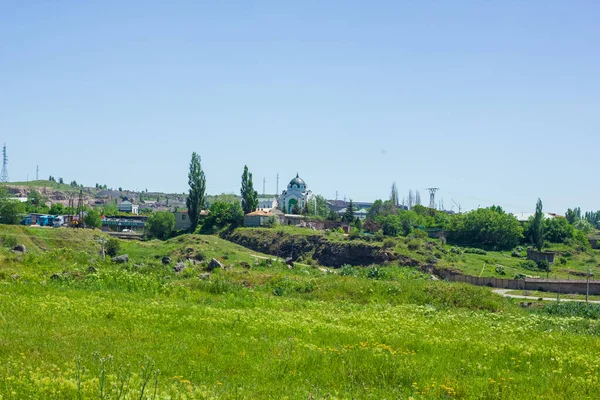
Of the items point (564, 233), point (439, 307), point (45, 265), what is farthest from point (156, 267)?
point (564, 233)

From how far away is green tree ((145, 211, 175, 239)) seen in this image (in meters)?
83.6

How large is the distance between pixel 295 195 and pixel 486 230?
46.4 meters

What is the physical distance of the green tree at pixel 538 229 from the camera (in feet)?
Result: 268

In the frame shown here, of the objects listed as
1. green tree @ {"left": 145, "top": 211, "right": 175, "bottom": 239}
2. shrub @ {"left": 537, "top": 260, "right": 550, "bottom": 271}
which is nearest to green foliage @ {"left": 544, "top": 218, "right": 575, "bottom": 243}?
shrub @ {"left": 537, "top": 260, "right": 550, "bottom": 271}

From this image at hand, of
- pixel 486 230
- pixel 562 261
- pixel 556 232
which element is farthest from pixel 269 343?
pixel 556 232

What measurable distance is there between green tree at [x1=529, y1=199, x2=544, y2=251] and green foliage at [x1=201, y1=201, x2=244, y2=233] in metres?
41.2

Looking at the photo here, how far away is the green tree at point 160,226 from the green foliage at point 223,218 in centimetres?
495

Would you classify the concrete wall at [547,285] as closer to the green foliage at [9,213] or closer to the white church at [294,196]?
the green foliage at [9,213]

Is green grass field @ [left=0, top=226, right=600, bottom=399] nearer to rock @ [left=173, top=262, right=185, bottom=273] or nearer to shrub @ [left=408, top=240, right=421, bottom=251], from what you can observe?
rock @ [left=173, top=262, right=185, bottom=273]

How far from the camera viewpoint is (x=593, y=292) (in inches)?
1762

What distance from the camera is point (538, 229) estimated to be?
82.6 metres

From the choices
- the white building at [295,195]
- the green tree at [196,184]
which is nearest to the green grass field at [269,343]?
the green tree at [196,184]

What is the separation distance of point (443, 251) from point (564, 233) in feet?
103

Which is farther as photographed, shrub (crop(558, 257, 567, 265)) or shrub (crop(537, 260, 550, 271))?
shrub (crop(558, 257, 567, 265))
